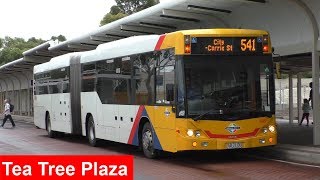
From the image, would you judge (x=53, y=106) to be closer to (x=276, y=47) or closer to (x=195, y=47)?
(x=276, y=47)

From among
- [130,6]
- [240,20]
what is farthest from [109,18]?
[240,20]

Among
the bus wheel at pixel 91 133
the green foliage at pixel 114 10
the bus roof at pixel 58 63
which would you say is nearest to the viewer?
the bus wheel at pixel 91 133

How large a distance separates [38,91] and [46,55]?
11.3m

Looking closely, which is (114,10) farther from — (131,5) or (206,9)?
(206,9)

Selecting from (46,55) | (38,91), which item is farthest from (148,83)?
(46,55)

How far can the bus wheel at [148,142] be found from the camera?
43.3ft

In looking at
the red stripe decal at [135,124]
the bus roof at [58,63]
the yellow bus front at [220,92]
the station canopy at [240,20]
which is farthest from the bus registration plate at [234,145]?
the bus roof at [58,63]

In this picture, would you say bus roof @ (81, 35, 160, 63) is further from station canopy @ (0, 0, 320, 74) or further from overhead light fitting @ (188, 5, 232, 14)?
overhead light fitting @ (188, 5, 232, 14)

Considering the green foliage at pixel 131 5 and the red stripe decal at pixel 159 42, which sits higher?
the green foliage at pixel 131 5

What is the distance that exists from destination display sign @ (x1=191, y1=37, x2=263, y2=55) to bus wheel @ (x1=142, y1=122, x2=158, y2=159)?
2.53 m

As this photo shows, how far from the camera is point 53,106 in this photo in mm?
21656
